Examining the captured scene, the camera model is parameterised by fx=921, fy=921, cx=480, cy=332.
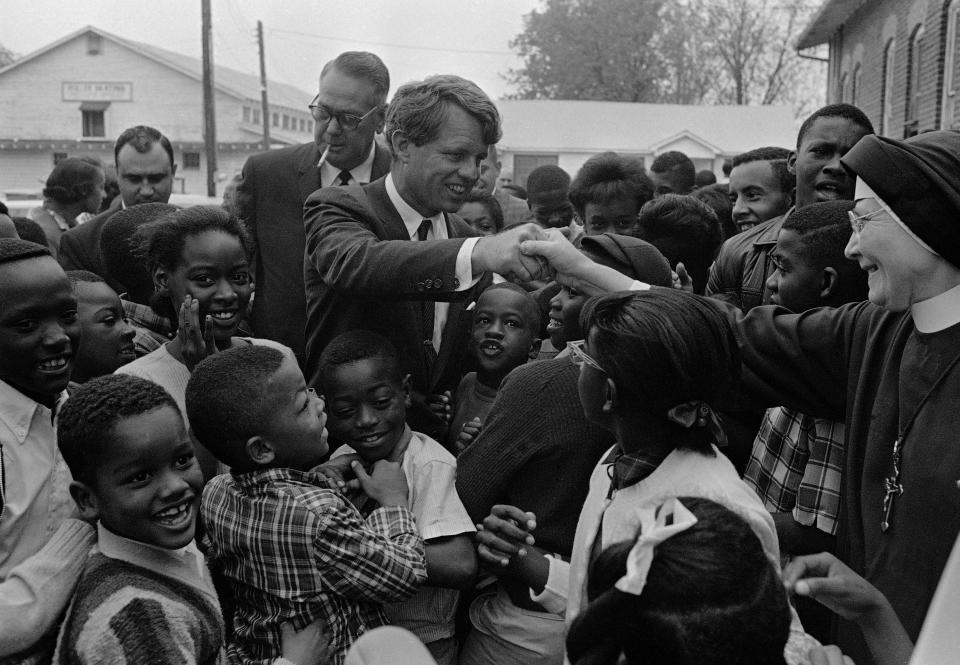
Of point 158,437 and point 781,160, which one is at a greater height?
point 781,160

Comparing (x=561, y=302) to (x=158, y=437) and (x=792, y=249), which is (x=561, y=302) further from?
(x=158, y=437)

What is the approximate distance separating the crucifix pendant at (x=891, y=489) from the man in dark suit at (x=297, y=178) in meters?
2.77

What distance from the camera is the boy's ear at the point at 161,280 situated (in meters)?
3.36

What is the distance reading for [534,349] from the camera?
14.3ft

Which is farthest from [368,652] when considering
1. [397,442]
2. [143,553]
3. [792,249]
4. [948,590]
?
[792,249]

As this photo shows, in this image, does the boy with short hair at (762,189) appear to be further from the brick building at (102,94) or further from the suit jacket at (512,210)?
the brick building at (102,94)

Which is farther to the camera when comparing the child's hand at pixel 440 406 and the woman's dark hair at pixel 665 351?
the child's hand at pixel 440 406

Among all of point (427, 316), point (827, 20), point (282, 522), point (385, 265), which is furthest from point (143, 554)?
point (827, 20)

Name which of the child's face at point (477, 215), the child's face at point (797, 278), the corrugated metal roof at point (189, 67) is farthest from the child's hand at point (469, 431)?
the corrugated metal roof at point (189, 67)

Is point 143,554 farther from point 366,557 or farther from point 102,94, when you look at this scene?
point 102,94

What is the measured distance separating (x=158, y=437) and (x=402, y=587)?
80 centimetres

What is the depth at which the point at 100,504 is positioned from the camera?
2.37m

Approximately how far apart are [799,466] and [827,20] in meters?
22.9

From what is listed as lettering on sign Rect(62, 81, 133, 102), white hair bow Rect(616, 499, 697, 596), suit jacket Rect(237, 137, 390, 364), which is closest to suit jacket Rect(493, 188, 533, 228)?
suit jacket Rect(237, 137, 390, 364)
